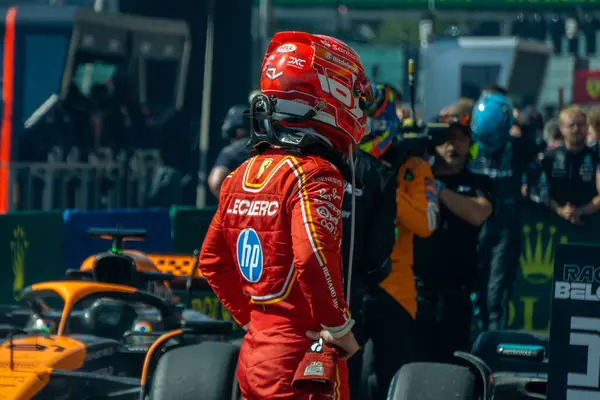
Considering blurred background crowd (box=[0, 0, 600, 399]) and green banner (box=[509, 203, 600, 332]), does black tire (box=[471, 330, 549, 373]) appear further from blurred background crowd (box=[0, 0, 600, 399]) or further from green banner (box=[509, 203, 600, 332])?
green banner (box=[509, 203, 600, 332])

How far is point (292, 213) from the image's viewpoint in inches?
149

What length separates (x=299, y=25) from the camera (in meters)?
32.9

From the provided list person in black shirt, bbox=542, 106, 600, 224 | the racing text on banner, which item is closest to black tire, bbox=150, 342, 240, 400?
the racing text on banner

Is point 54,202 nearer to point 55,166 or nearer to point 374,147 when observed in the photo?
point 55,166

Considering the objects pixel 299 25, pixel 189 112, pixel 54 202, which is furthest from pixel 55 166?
pixel 299 25

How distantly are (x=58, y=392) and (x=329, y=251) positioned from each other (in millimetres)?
2275

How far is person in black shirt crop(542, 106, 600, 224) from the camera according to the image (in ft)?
29.1

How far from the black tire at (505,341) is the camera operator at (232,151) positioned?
10.0 ft

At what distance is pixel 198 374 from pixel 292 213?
1242 millimetres

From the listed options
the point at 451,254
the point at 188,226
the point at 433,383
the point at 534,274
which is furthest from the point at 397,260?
the point at 188,226

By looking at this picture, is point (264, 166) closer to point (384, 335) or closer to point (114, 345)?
point (384, 335)

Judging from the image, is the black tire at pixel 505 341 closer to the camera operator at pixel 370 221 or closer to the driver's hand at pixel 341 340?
the camera operator at pixel 370 221

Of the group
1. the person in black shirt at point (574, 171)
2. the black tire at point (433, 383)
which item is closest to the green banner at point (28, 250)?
the person in black shirt at point (574, 171)

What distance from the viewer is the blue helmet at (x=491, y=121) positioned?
Result: 781 centimetres
